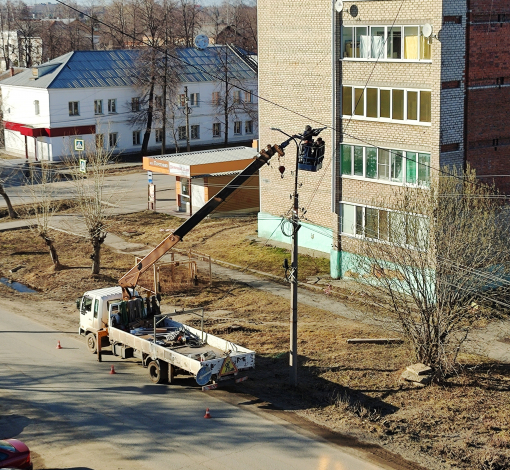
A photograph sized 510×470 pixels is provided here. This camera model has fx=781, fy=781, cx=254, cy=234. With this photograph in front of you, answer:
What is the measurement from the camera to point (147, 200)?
4572 centimetres

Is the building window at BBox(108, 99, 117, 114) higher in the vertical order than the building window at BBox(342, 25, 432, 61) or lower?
lower

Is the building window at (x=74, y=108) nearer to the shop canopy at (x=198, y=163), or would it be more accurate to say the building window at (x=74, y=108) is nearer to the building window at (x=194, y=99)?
the building window at (x=194, y=99)

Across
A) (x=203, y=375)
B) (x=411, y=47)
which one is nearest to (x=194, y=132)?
(x=411, y=47)

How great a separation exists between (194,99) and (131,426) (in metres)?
49.1

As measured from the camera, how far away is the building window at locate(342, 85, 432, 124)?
2662cm

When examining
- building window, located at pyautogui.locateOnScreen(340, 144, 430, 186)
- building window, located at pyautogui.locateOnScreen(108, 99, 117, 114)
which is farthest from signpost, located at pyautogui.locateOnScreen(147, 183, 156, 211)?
building window, located at pyautogui.locateOnScreen(108, 99, 117, 114)

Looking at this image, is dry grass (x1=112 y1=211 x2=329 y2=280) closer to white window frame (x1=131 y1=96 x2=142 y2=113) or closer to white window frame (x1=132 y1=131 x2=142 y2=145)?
white window frame (x1=131 y1=96 x2=142 y2=113)

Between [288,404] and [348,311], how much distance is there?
323 inches

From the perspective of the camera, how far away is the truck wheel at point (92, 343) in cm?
A: 2241

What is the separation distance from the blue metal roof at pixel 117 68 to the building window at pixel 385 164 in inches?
1179

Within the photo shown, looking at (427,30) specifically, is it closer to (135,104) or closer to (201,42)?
(135,104)

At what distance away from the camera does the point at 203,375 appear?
1788 cm

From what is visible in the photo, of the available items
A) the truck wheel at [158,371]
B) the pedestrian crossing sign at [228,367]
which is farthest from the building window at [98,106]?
the pedestrian crossing sign at [228,367]

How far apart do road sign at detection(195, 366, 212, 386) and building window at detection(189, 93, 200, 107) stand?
1878 inches
